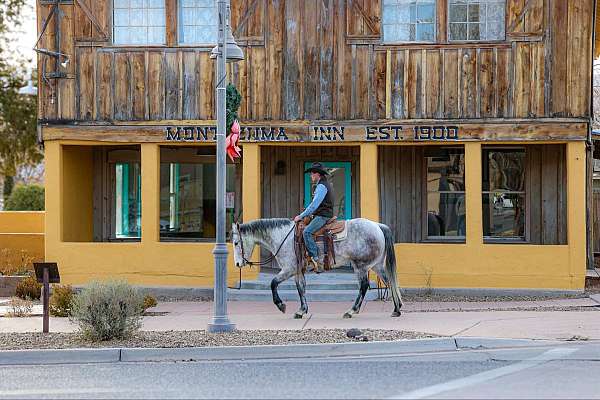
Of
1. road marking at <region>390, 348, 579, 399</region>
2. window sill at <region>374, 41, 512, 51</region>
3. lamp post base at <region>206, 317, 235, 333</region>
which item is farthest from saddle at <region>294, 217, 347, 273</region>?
window sill at <region>374, 41, 512, 51</region>

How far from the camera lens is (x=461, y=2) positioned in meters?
19.2

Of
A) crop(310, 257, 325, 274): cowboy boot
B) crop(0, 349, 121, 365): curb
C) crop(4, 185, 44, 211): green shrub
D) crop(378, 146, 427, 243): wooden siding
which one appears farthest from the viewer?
crop(4, 185, 44, 211): green shrub

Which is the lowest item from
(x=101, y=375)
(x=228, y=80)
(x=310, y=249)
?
(x=101, y=375)

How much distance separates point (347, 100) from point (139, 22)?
14.3ft

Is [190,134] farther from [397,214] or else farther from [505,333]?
[505,333]

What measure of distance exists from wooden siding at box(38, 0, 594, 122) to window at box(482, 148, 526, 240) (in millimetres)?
2164

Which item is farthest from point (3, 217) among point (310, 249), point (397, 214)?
point (310, 249)

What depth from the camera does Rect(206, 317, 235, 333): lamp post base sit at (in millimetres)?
13945

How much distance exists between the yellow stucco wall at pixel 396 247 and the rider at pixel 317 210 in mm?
3822

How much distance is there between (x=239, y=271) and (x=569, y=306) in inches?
243

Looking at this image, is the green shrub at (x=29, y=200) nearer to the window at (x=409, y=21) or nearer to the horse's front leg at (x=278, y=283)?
the window at (x=409, y=21)

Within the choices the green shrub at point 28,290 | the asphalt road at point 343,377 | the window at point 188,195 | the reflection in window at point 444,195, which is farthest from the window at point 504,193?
the green shrub at point 28,290

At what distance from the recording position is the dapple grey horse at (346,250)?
15.6 metres

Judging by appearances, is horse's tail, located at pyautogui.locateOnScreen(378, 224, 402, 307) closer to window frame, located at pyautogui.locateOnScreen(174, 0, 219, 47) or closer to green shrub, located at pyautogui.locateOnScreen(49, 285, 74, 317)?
green shrub, located at pyautogui.locateOnScreen(49, 285, 74, 317)
